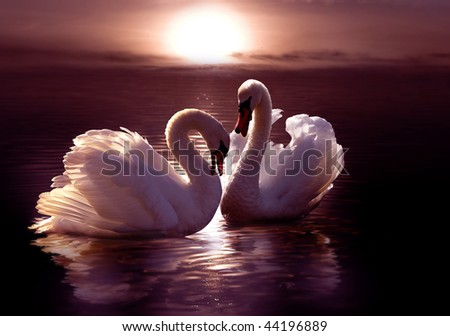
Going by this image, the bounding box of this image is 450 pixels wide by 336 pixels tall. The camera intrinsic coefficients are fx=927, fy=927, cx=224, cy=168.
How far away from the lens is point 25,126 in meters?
23.6

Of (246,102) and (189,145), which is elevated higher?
(246,102)

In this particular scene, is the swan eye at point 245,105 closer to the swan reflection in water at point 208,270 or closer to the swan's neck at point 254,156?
the swan's neck at point 254,156

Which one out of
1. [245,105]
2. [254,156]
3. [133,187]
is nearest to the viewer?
[133,187]

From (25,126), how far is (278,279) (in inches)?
617

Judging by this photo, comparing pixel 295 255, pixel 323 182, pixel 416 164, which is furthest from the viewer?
pixel 416 164

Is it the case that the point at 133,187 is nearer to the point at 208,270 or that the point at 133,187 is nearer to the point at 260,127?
the point at 208,270

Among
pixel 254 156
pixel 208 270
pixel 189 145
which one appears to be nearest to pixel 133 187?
pixel 189 145

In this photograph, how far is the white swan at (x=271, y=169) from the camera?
11.4m

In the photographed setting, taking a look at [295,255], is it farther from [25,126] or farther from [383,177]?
[25,126]

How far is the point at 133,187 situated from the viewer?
9.98 meters

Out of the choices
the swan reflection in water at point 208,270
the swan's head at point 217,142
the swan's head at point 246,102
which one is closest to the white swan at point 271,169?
the swan's head at point 246,102

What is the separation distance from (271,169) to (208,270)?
269 cm

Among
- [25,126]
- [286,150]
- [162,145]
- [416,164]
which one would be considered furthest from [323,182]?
[25,126]

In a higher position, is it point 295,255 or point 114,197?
point 114,197
